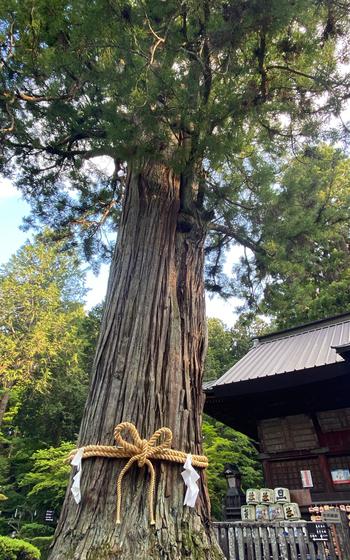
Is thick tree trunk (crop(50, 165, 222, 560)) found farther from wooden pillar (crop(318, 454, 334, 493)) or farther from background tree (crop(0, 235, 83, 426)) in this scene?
background tree (crop(0, 235, 83, 426))

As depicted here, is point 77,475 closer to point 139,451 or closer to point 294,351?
point 139,451

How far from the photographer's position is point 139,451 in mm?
1369

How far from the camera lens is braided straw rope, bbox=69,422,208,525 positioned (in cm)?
134

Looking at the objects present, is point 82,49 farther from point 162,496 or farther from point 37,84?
point 162,496

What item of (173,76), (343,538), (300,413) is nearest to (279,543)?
(343,538)

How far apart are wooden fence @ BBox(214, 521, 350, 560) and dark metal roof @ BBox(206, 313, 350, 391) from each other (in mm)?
1654

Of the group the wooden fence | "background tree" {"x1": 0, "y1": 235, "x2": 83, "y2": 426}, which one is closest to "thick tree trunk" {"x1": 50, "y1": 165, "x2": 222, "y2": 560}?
the wooden fence

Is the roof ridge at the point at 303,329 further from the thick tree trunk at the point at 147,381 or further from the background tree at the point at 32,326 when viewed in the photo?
the background tree at the point at 32,326

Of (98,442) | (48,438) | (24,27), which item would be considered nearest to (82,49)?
(24,27)

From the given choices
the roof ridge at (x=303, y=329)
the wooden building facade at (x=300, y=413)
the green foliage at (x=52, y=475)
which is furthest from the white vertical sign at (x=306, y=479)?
the green foliage at (x=52, y=475)

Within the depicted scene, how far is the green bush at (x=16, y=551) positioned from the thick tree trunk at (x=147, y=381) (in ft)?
24.4

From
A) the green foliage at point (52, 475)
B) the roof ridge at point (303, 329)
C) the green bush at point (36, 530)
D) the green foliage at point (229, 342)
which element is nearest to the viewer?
the roof ridge at point (303, 329)

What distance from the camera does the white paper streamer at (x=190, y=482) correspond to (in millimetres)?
1374

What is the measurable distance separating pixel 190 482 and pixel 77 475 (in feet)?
1.43
